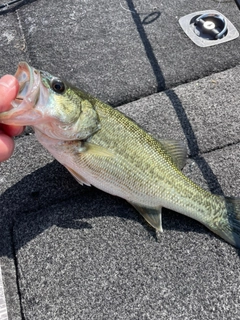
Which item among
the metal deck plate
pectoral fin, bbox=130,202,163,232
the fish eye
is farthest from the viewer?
the metal deck plate

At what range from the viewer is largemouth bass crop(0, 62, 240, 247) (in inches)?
80.1

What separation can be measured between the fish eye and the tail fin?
1.10m

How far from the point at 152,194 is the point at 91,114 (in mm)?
564

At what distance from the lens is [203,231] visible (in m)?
2.22

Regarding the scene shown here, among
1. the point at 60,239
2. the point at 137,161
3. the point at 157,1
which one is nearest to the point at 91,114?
the point at 137,161

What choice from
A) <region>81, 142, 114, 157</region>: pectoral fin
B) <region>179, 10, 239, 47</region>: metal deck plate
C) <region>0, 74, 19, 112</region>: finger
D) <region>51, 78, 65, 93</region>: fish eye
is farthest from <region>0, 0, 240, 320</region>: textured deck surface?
<region>0, 74, 19, 112</region>: finger

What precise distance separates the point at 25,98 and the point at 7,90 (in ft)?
0.40

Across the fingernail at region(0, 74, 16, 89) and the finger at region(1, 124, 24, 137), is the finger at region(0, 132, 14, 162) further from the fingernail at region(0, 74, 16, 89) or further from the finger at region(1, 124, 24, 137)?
the fingernail at region(0, 74, 16, 89)

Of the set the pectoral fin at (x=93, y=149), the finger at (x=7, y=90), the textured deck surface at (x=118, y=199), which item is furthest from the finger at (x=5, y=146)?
the textured deck surface at (x=118, y=199)

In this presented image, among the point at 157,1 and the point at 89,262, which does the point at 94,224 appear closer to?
the point at 89,262

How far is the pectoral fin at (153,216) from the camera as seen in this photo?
2182 millimetres

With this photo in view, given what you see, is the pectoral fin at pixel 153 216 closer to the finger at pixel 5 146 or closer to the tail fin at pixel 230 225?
the tail fin at pixel 230 225

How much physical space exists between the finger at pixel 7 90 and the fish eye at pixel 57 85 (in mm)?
210

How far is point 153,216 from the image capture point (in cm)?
219
